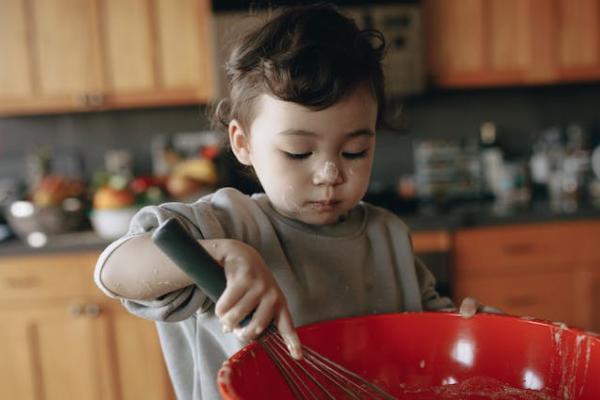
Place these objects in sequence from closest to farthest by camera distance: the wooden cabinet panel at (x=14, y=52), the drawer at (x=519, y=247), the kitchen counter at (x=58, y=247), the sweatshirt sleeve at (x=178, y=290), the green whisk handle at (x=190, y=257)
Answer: the green whisk handle at (x=190, y=257), the sweatshirt sleeve at (x=178, y=290), the kitchen counter at (x=58, y=247), the drawer at (x=519, y=247), the wooden cabinet panel at (x=14, y=52)

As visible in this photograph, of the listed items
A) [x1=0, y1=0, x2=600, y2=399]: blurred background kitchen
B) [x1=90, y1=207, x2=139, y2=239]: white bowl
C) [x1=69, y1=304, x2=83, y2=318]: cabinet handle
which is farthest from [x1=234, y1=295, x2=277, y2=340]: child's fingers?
[x1=69, y1=304, x2=83, y2=318]: cabinet handle

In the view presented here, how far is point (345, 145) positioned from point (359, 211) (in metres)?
0.20

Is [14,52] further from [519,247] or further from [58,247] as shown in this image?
[519,247]

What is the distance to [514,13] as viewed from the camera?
233cm

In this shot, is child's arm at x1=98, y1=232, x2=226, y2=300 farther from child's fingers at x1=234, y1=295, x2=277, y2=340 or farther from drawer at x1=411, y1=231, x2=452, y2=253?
drawer at x1=411, y1=231, x2=452, y2=253

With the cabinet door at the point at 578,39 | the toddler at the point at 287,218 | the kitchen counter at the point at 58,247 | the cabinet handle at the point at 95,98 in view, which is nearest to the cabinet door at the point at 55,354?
the kitchen counter at the point at 58,247

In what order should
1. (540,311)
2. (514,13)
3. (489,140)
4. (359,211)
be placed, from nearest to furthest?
(359,211) < (540,311) < (514,13) < (489,140)

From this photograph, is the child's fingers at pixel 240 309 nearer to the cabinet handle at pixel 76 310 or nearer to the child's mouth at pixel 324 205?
the child's mouth at pixel 324 205

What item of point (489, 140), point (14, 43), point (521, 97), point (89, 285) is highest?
point (14, 43)

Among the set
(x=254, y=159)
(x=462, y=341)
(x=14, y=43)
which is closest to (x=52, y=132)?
(x=14, y=43)

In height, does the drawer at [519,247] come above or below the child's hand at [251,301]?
below

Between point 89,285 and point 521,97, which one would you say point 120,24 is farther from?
point 521,97

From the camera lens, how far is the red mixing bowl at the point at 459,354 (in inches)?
23.4

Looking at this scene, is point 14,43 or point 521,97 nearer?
point 14,43
